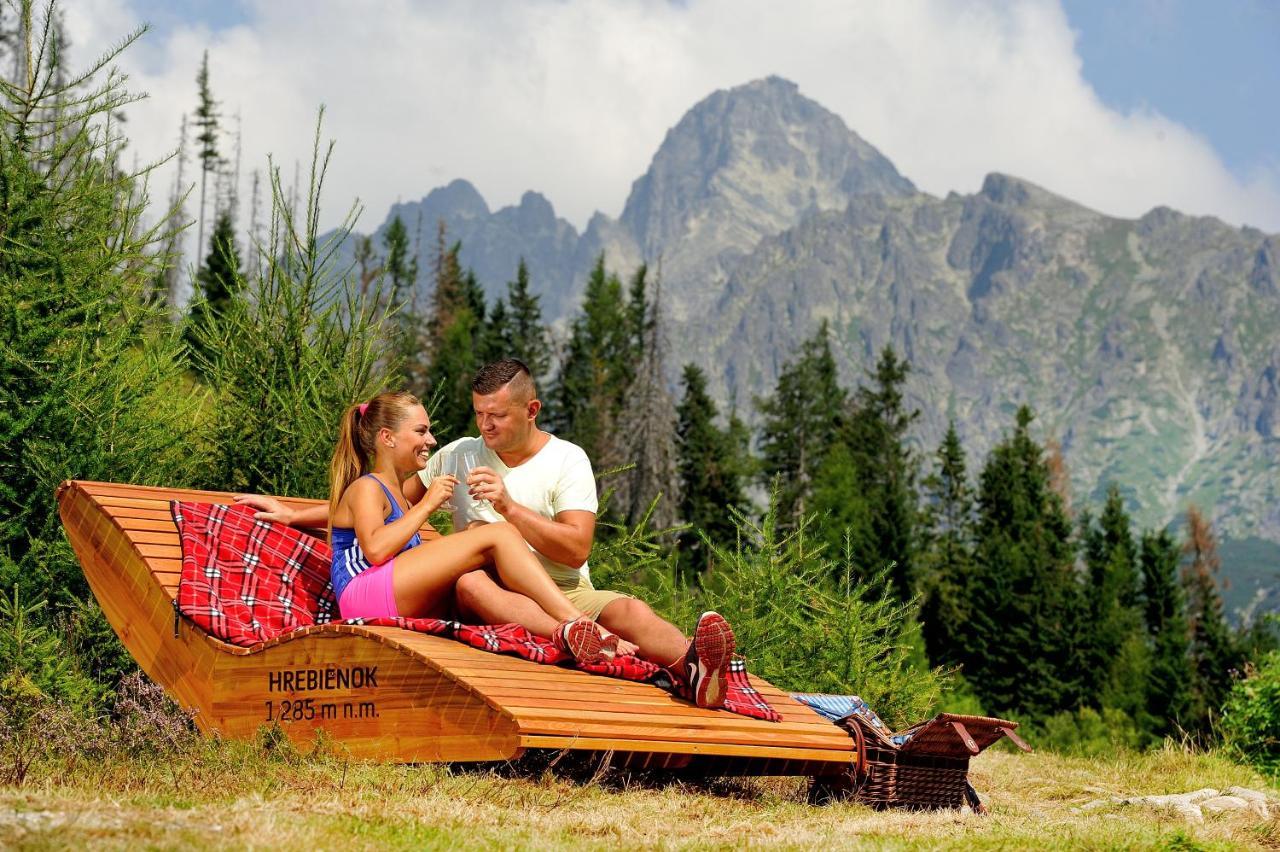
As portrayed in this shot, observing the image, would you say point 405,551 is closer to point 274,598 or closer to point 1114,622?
point 274,598

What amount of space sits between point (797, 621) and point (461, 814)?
5712 millimetres

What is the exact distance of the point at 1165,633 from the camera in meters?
54.6

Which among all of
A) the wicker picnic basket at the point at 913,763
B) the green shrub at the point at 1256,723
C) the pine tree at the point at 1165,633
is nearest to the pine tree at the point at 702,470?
the pine tree at the point at 1165,633

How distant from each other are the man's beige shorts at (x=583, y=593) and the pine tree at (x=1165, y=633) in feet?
114

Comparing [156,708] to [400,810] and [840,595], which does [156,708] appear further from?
[840,595]

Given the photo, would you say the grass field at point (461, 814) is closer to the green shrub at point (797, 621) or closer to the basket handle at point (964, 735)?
the basket handle at point (964, 735)

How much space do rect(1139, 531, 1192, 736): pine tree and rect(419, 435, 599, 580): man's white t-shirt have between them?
35.0 m

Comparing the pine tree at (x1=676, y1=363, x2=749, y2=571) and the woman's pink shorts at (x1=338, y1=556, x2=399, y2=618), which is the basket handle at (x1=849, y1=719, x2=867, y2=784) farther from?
the pine tree at (x1=676, y1=363, x2=749, y2=571)

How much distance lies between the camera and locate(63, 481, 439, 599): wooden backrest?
6.99 m

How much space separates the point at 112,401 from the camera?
9422 mm

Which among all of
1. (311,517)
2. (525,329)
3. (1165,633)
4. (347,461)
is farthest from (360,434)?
(525,329)

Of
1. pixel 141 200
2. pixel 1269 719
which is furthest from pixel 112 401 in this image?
pixel 1269 719

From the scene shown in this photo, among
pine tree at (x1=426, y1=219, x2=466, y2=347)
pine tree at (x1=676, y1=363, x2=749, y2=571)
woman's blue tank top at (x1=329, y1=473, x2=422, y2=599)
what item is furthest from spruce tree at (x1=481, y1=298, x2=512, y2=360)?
woman's blue tank top at (x1=329, y1=473, x2=422, y2=599)

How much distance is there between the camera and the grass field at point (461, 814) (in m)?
4.22
